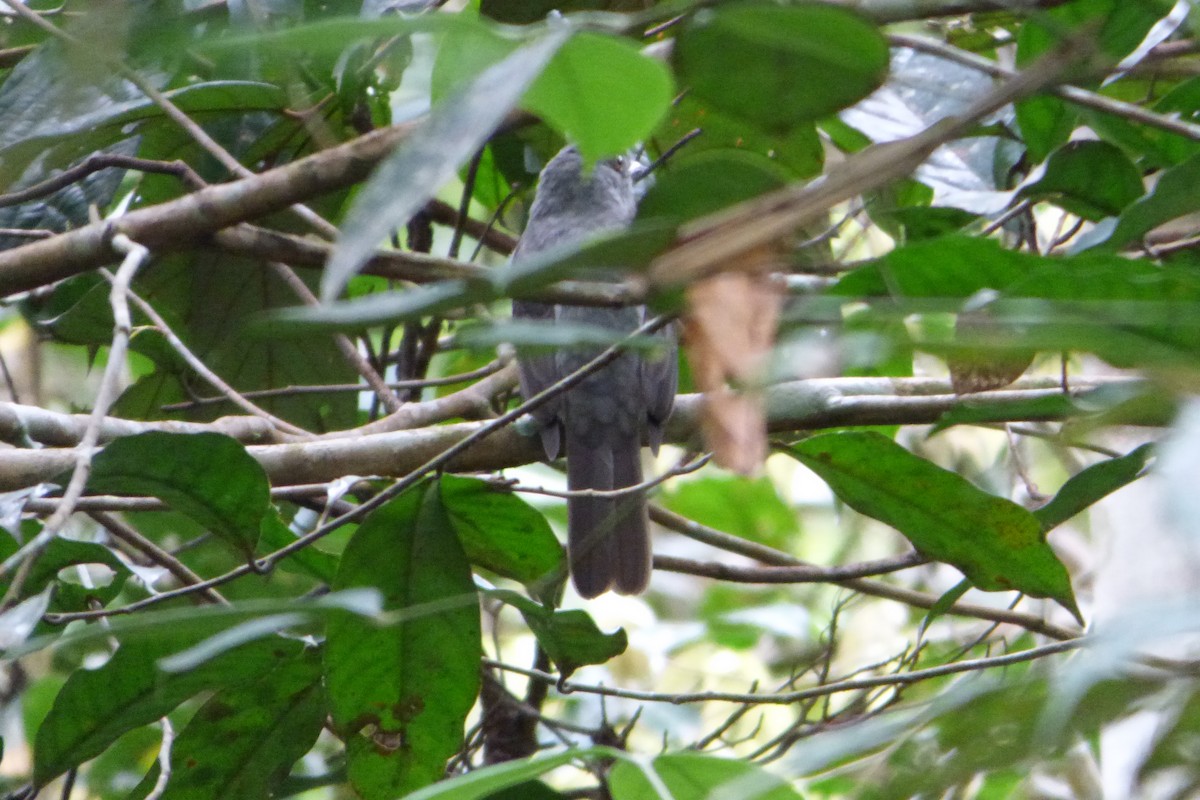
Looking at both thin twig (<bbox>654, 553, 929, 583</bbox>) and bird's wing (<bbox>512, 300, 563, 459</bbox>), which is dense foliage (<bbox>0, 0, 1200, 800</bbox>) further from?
bird's wing (<bbox>512, 300, 563, 459</bbox>)

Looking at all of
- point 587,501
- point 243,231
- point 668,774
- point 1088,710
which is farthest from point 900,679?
point 587,501

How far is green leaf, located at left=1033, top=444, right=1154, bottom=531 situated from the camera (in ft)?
5.92

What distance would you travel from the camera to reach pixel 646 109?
0.82 m

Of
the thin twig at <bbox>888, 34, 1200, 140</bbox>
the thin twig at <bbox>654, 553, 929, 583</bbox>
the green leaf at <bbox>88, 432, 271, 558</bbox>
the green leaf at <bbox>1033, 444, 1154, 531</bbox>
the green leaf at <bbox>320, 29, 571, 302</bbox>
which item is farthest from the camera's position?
the thin twig at <bbox>654, 553, 929, 583</bbox>

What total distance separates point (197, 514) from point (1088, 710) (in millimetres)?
1366

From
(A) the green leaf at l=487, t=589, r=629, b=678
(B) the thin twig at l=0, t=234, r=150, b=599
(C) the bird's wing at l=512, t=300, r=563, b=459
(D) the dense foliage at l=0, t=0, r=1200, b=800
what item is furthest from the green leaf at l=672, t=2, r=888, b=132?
(C) the bird's wing at l=512, t=300, r=563, b=459

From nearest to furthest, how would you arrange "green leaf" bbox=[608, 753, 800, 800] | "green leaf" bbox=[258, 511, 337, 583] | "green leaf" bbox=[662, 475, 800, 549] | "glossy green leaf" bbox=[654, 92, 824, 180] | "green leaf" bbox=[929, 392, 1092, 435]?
"green leaf" bbox=[608, 753, 800, 800] < "green leaf" bbox=[929, 392, 1092, 435] < "green leaf" bbox=[258, 511, 337, 583] < "glossy green leaf" bbox=[654, 92, 824, 180] < "green leaf" bbox=[662, 475, 800, 549]

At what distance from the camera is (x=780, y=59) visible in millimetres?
899

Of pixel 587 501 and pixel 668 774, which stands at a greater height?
pixel 668 774

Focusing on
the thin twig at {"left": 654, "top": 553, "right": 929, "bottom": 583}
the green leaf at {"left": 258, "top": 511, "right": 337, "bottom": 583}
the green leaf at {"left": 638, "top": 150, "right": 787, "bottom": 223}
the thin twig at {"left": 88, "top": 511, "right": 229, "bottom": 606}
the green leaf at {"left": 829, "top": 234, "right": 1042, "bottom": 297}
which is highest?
the green leaf at {"left": 638, "top": 150, "right": 787, "bottom": 223}

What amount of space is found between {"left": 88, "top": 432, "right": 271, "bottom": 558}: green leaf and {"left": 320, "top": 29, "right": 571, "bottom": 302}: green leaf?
40.8 inches

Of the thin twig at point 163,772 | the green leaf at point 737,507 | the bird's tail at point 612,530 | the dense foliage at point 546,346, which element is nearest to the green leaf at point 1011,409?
the dense foliage at point 546,346

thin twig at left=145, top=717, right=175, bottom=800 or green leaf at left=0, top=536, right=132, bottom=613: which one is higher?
green leaf at left=0, top=536, right=132, bottom=613

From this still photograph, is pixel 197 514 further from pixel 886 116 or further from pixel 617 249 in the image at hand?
pixel 886 116
